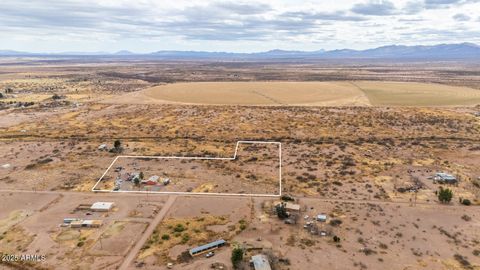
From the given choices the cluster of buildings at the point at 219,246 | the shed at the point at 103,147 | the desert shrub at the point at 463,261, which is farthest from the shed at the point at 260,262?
the shed at the point at 103,147

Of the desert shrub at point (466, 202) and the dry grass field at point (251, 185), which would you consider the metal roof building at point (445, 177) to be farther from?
the desert shrub at point (466, 202)

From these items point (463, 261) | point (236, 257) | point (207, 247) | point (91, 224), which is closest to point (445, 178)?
point (463, 261)

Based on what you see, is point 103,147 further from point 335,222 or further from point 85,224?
point 335,222

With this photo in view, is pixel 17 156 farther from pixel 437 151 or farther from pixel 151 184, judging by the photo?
pixel 437 151

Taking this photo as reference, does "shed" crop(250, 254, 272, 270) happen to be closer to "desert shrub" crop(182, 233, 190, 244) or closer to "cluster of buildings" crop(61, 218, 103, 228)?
"desert shrub" crop(182, 233, 190, 244)

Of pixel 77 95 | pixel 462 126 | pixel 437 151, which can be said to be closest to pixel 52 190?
pixel 437 151

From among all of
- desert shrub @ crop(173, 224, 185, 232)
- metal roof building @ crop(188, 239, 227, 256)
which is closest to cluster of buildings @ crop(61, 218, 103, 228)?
desert shrub @ crop(173, 224, 185, 232)

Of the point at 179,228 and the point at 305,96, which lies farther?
the point at 305,96
